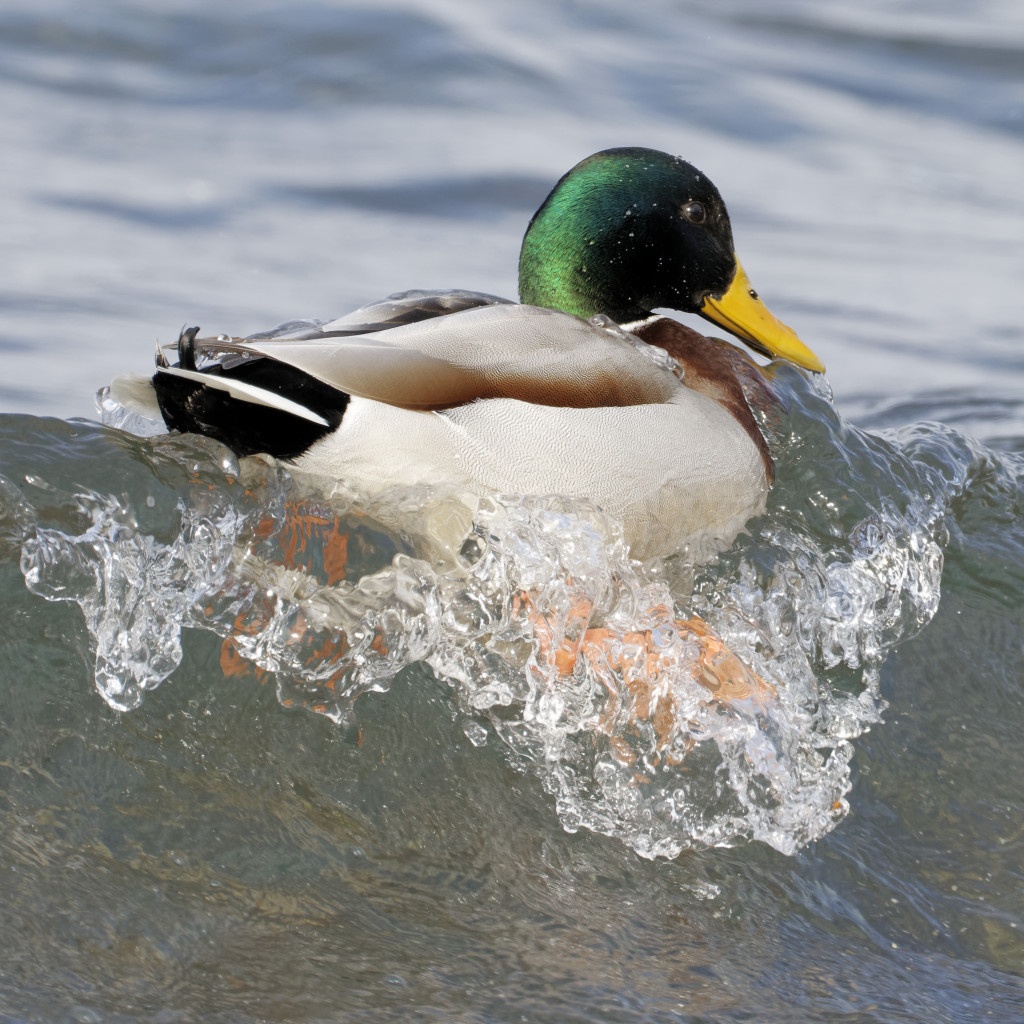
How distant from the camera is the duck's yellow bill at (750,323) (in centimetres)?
476

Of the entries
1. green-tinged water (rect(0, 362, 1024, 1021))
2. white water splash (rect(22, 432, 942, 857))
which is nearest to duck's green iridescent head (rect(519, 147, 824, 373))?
green-tinged water (rect(0, 362, 1024, 1021))

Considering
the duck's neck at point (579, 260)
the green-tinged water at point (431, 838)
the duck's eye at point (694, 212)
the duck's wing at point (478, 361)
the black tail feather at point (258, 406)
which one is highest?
the duck's eye at point (694, 212)

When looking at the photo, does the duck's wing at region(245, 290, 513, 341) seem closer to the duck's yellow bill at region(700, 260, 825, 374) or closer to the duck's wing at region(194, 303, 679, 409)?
the duck's wing at region(194, 303, 679, 409)

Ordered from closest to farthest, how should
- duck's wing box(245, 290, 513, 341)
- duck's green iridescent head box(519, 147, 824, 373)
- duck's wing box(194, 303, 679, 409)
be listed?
duck's wing box(194, 303, 679, 409) < duck's wing box(245, 290, 513, 341) < duck's green iridescent head box(519, 147, 824, 373)

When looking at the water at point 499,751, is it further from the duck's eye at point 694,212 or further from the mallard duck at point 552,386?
the duck's eye at point 694,212

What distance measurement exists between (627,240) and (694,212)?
0.72 feet

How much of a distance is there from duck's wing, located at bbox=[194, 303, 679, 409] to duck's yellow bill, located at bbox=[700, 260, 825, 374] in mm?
793

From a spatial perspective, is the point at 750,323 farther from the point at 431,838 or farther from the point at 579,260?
the point at 431,838

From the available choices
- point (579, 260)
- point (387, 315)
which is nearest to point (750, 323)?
point (579, 260)

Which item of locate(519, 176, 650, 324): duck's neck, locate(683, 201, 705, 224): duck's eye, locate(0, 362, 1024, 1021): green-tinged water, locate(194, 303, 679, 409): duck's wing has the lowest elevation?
locate(0, 362, 1024, 1021): green-tinged water

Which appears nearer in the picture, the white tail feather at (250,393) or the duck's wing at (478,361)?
the white tail feather at (250,393)

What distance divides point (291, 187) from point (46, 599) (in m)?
5.95

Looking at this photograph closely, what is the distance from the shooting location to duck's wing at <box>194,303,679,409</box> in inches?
134

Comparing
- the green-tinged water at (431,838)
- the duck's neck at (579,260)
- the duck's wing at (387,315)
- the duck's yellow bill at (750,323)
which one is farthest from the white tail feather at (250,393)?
the duck's yellow bill at (750,323)
